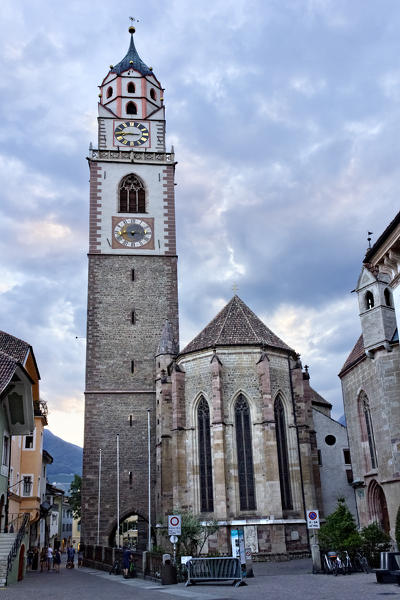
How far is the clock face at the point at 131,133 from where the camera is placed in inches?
1864

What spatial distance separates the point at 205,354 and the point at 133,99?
80.8 feet

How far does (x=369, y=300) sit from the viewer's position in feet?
88.4

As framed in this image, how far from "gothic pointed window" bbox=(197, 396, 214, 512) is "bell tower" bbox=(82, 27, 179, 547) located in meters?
6.07

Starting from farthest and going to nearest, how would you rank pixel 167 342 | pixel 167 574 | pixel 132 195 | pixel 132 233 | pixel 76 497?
pixel 76 497
pixel 132 195
pixel 132 233
pixel 167 342
pixel 167 574

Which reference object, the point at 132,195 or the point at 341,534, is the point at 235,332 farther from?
the point at 341,534

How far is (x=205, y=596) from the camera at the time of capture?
15562 millimetres

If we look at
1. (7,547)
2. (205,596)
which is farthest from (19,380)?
(205,596)

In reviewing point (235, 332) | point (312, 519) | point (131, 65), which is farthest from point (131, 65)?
point (312, 519)

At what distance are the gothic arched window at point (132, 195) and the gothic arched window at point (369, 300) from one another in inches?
881

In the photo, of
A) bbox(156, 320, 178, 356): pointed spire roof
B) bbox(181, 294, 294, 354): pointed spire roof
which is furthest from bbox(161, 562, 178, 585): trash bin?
bbox(156, 320, 178, 356): pointed spire roof

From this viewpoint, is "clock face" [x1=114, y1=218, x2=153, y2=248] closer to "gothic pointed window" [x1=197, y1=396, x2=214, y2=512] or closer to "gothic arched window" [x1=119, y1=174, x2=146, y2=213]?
"gothic arched window" [x1=119, y1=174, x2=146, y2=213]

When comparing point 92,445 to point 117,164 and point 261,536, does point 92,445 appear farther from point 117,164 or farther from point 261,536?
→ point 117,164

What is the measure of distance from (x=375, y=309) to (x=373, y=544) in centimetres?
966

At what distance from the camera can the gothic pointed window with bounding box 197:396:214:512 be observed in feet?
106
